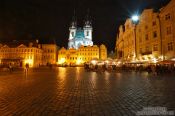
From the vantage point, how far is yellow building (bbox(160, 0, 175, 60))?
1219 inches

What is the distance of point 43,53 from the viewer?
125 meters

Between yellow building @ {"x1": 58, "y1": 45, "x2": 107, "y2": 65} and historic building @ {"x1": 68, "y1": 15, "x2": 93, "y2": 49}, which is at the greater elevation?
historic building @ {"x1": 68, "y1": 15, "x2": 93, "y2": 49}

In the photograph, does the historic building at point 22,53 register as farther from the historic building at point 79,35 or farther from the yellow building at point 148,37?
the yellow building at point 148,37

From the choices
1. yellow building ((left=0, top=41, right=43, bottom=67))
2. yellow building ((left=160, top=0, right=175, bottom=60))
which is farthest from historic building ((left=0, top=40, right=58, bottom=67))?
yellow building ((left=160, top=0, right=175, bottom=60))

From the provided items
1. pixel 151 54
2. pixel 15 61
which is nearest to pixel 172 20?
pixel 151 54

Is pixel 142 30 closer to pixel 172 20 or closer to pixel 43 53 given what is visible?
pixel 172 20

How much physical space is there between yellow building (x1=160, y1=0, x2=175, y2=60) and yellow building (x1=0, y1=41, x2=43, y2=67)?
288ft

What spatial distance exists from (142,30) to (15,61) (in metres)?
85.9

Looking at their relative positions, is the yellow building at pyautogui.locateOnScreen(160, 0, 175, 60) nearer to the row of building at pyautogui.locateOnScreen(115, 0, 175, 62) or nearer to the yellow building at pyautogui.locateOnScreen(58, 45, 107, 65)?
the row of building at pyautogui.locateOnScreen(115, 0, 175, 62)

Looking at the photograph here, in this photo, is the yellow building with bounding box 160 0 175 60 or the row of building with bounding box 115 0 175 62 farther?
the row of building with bounding box 115 0 175 62

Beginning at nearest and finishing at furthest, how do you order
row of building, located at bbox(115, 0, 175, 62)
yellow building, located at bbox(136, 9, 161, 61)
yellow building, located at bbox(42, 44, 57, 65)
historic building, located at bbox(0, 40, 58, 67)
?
row of building, located at bbox(115, 0, 175, 62) → yellow building, located at bbox(136, 9, 161, 61) → historic building, located at bbox(0, 40, 58, 67) → yellow building, located at bbox(42, 44, 57, 65)

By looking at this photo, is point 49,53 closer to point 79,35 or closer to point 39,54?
point 39,54

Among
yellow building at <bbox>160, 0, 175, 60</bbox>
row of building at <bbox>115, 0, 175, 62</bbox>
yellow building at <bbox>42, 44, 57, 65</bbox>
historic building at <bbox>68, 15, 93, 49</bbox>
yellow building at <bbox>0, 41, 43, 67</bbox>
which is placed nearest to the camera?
yellow building at <bbox>160, 0, 175, 60</bbox>

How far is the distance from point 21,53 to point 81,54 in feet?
132
